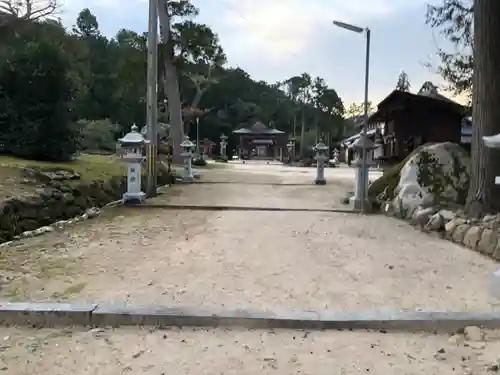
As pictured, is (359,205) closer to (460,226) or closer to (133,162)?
(460,226)

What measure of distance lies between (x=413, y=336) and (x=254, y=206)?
6.43 metres

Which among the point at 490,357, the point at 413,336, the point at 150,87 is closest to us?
the point at 490,357

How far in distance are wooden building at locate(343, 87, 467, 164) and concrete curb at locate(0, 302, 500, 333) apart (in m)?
17.2

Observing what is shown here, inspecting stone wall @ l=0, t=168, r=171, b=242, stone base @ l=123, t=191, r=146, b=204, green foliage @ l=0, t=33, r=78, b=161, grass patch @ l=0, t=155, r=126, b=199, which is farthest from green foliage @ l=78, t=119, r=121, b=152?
stone wall @ l=0, t=168, r=171, b=242

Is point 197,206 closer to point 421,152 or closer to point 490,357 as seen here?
point 421,152

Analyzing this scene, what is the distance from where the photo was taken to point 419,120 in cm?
2011

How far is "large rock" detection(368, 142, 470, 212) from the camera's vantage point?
8352 millimetres

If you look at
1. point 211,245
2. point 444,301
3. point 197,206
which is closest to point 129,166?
point 197,206

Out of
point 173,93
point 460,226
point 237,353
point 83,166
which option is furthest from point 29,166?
point 173,93

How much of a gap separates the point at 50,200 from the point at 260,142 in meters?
38.7

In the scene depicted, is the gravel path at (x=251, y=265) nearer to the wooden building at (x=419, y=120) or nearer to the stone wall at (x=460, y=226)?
the stone wall at (x=460, y=226)

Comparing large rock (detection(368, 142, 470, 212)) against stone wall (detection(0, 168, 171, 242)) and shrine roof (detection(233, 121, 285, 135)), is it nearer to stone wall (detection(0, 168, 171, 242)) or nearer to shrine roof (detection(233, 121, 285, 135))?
stone wall (detection(0, 168, 171, 242))

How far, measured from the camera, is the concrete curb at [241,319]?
336 cm

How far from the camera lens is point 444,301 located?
154 inches
